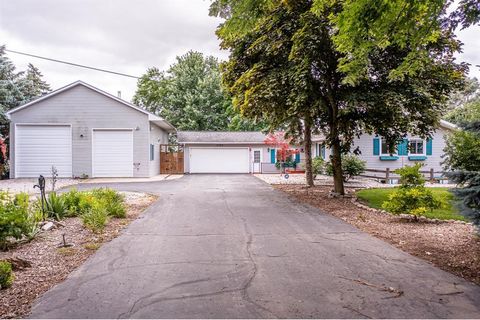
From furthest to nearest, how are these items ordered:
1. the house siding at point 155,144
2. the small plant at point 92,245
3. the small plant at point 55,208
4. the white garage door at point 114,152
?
the house siding at point 155,144 < the white garage door at point 114,152 < the small plant at point 55,208 < the small plant at point 92,245

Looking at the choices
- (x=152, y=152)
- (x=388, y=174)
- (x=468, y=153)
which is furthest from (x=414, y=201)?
(x=152, y=152)

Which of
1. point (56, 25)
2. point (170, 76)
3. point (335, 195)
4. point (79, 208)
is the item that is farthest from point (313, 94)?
point (170, 76)

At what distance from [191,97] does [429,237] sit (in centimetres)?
3279

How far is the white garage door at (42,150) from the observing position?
20.1 m

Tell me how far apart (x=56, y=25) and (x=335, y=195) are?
14.1 m

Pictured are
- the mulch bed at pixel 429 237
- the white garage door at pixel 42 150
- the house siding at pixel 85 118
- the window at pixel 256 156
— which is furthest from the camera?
the window at pixel 256 156

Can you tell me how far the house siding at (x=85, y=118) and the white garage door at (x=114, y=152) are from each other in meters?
0.34

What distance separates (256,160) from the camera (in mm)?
28922

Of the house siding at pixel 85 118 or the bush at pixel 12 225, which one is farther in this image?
the house siding at pixel 85 118

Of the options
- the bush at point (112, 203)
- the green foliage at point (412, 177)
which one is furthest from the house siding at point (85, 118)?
the green foliage at point (412, 177)

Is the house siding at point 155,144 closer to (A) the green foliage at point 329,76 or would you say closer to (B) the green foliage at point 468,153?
(A) the green foliage at point 329,76

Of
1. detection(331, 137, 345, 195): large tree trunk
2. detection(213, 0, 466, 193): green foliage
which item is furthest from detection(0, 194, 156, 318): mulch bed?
detection(331, 137, 345, 195): large tree trunk

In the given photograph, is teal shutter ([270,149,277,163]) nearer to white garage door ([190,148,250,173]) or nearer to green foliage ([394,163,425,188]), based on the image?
white garage door ([190,148,250,173])

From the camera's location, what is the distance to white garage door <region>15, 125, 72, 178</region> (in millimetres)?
20125
